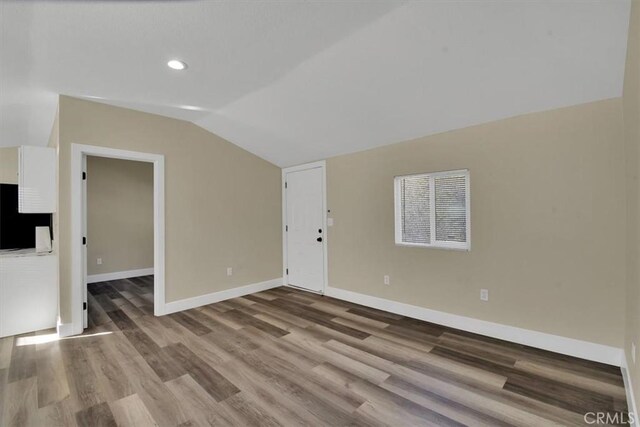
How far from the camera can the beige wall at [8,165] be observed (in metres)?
4.78

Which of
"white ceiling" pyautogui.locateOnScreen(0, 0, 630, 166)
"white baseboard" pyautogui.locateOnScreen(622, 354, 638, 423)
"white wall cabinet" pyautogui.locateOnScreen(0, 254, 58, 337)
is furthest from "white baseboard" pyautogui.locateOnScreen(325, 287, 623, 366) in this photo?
"white wall cabinet" pyautogui.locateOnScreen(0, 254, 58, 337)

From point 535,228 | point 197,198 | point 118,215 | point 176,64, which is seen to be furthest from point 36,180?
point 535,228

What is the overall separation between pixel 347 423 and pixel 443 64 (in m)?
2.67

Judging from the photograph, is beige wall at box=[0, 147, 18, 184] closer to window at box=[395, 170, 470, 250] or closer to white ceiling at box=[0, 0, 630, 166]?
white ceiling at box=[0, 0, 630, 166]

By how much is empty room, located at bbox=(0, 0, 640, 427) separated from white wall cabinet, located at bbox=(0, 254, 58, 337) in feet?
0.07

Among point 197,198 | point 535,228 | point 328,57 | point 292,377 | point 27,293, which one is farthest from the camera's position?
point 197,198

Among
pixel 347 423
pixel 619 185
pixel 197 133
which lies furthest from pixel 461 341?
pixel 197 133

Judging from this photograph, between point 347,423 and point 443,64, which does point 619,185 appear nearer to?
point 443,64

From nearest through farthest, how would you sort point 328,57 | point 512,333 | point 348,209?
point 328,57
point 512,333
point 348,209

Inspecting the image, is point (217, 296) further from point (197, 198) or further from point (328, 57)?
point (328, 57)

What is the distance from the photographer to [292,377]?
226cm

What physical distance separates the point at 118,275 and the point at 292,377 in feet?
16.8

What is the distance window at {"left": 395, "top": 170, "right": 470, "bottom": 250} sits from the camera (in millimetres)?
3141

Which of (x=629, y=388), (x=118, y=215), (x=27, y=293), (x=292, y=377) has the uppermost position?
(x=118, y=215)
